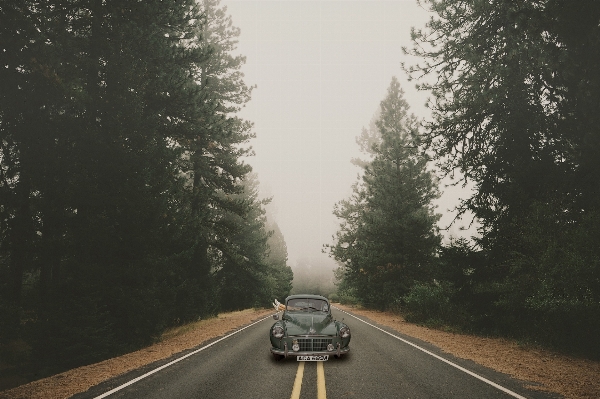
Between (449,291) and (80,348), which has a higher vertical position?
(449,291)

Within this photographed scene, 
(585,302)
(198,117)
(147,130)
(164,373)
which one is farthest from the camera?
(198,117)

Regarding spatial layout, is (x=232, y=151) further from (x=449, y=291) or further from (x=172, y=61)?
(x=449, y=291)

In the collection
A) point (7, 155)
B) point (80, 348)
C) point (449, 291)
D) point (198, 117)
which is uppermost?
point (198, 117)

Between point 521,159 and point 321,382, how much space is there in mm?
10595

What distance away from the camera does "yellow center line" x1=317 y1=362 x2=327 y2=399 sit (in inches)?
222

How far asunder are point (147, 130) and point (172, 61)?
3.86 m

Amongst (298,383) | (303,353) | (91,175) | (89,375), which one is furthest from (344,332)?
(91,175)

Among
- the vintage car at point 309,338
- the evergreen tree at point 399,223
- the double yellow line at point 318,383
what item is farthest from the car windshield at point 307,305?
the evergreen tree at point 399,223

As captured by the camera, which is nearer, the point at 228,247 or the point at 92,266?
the point at 92,266

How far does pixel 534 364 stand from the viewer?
830cm

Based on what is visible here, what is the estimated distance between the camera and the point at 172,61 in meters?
15.1

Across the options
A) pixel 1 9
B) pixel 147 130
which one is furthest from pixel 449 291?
pixel 1 9

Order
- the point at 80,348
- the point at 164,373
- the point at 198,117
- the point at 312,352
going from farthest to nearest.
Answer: the point at 198,117 → the point at 80,348 → the point at 312,352 → the point at 164,373

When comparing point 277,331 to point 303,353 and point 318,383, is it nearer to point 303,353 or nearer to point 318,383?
point 303,353
